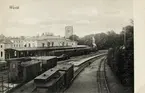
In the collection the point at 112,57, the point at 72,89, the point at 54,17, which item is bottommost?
the point at 72,89

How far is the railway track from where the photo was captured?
6.58 ft

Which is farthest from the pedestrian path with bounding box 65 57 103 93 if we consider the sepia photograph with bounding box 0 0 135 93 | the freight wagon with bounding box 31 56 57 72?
the freight wagon with bounding box 31 56 57 72

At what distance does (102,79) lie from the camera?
6.68 feet

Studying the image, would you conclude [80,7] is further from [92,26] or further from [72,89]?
[72,89]

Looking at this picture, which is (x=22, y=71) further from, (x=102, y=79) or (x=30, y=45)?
(x=102, y=79)

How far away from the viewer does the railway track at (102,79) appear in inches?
79.0

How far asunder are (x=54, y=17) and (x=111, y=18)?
→ 1.44ft

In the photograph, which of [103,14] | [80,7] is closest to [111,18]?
[103,14]

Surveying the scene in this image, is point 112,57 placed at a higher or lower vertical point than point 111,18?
lower

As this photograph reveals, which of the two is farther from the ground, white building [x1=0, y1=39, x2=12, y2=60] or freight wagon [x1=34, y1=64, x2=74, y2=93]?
white building [x1=0, y1=39, x2=12, y2=60]

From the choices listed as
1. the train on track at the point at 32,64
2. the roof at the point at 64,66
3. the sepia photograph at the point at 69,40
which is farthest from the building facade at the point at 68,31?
the roof at the point at 64,66

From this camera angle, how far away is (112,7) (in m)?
2.03

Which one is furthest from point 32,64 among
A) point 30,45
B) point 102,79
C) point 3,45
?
point 102,79

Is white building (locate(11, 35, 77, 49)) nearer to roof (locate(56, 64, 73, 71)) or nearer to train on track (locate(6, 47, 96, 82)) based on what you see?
train on track (locate(6, 47, 96, 82))
